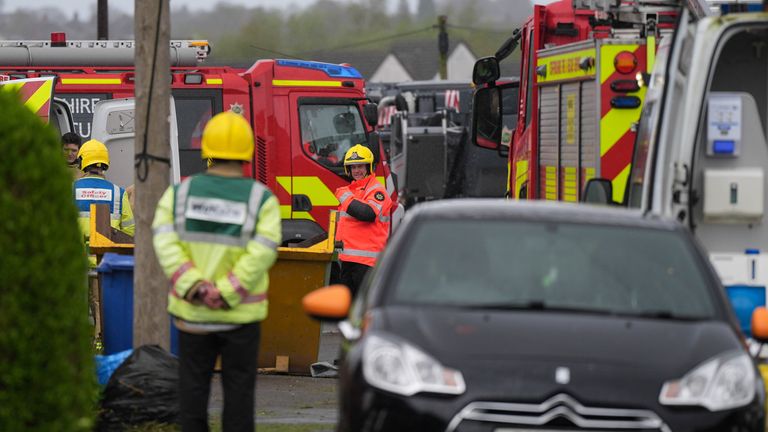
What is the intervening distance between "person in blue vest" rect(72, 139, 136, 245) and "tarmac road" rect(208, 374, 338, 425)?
1.58m

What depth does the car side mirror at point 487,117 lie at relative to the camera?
46.2 ft

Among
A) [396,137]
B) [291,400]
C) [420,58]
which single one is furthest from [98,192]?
[420,58]

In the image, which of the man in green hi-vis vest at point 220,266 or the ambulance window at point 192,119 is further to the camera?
the ambulance window at point 192,119

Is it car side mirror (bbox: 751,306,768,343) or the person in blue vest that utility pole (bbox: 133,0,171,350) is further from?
car side mirror (bbox: 751,306,768,343)

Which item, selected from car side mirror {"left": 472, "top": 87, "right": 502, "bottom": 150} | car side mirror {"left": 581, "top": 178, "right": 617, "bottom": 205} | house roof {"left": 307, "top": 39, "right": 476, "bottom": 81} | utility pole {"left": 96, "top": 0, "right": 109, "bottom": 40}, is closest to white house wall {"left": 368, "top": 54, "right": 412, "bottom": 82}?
house roof {"left": 307, "top": 39, "right": 476, "bottom": 81}

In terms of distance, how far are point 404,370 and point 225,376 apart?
148 cm

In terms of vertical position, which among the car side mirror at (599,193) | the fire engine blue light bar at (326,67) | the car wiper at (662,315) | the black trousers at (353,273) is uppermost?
the fire engine blue light bar at (326,67)

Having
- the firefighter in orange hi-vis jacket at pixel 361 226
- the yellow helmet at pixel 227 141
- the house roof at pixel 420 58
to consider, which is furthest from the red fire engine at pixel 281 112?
the house roof at pixel 420 58

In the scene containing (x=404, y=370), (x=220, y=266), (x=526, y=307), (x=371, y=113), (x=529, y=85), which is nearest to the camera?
(x=404, y=370)

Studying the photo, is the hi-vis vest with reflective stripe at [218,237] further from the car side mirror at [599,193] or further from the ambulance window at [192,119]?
the ambulance window at [192,119]

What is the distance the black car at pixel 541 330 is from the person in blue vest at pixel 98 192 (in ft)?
16.3

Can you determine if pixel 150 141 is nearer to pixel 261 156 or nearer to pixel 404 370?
pixel 404 370

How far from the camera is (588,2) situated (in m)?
11.9

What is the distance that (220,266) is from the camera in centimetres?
664
